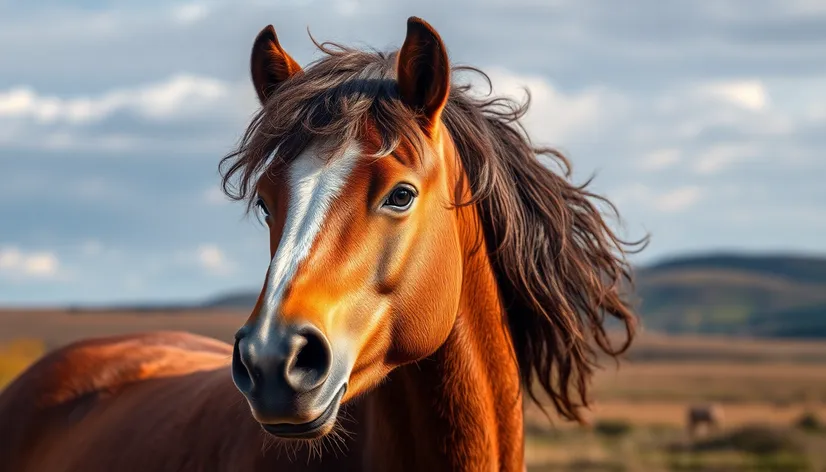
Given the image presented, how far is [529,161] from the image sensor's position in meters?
4.05

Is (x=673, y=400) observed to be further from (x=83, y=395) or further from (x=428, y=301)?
(x=428, y=301)

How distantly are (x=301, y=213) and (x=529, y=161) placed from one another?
1227 mm

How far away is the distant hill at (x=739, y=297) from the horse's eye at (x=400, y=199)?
131 m

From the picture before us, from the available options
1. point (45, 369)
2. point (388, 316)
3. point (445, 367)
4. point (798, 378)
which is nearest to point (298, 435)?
point (388, 316)

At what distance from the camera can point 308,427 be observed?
115 inches

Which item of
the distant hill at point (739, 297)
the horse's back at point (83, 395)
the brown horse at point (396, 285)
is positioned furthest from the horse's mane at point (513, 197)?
the distant hill at point (739, 297)

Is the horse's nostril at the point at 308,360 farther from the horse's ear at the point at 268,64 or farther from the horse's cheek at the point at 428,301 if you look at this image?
the horse's ear at the point at 268,64

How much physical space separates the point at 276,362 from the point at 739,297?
17472 centimetres

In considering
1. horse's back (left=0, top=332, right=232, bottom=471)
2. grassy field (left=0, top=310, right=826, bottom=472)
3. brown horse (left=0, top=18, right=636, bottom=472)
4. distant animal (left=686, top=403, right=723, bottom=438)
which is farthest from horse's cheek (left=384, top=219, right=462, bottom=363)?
distant animal (left=686, top=403, right=723, bottom=438)

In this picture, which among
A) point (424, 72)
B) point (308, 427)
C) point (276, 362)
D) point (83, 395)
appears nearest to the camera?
point (276, 362)

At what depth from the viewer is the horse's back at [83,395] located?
4895 mm

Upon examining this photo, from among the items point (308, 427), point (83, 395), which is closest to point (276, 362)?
point (308, 427)

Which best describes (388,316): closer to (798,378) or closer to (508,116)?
(508,116)

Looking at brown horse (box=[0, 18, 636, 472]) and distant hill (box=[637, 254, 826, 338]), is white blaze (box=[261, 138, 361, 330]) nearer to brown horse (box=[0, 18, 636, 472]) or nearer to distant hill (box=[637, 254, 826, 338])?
brown horse (box=[0, 18, 636, 472])
